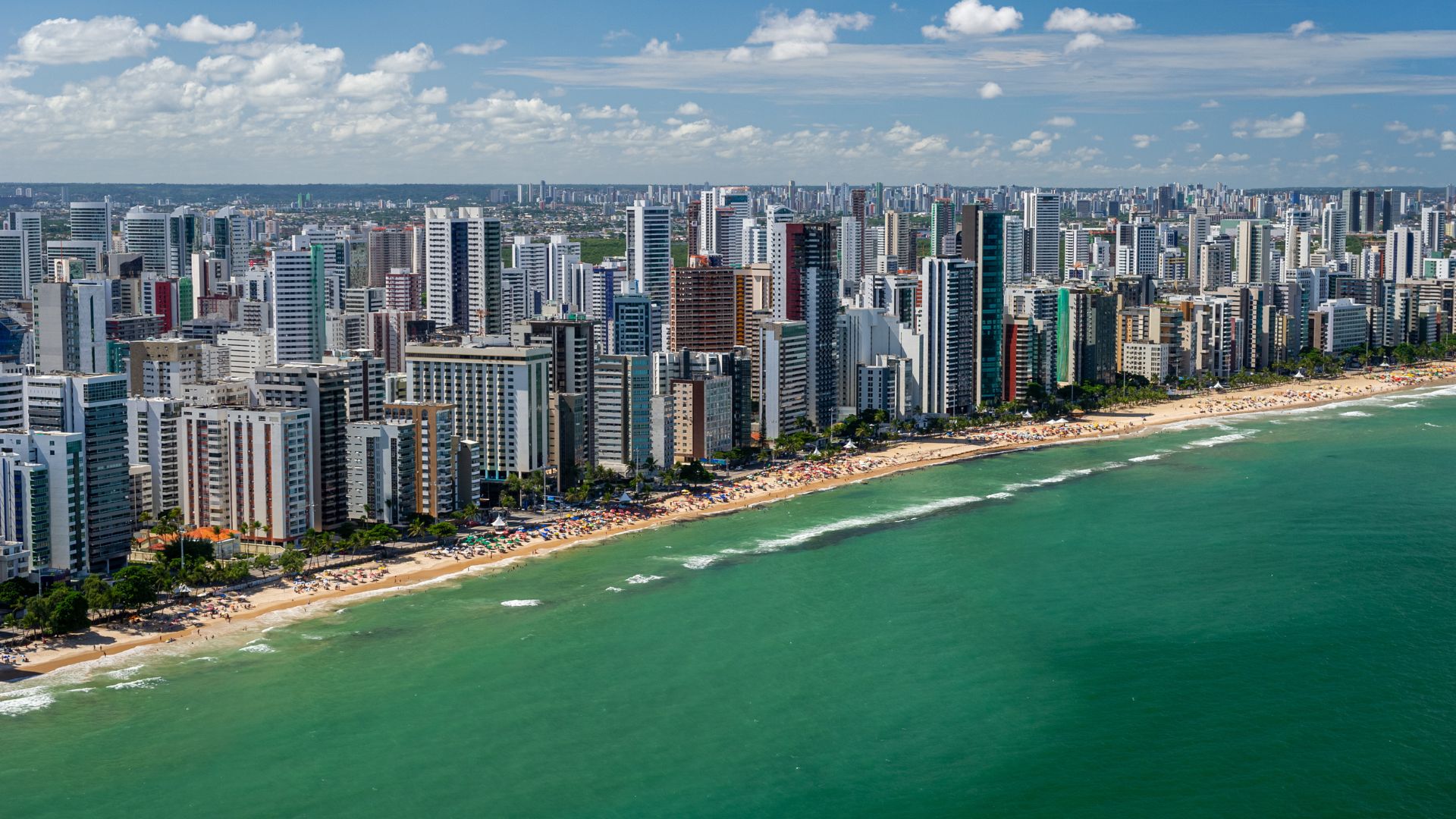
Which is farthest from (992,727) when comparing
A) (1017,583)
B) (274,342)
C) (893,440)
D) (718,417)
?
(274,342)

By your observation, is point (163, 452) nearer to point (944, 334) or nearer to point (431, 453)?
point (431, 453)

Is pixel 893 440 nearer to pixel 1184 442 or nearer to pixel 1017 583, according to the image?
pixel 1184 442

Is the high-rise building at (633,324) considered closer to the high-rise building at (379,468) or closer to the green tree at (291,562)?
the high-rise building at (379,468)

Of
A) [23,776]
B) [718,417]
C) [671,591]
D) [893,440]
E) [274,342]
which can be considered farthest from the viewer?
[274,342]

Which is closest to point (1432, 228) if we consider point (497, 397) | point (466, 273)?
point (466, 273)

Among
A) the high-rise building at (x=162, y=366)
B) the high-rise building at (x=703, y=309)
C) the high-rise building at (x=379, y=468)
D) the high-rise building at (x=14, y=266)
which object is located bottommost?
the high-rise building at (x=379, y=468)

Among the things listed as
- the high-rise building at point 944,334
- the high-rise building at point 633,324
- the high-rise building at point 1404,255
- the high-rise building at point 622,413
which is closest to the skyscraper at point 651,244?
the high-rise building at point 633,324
